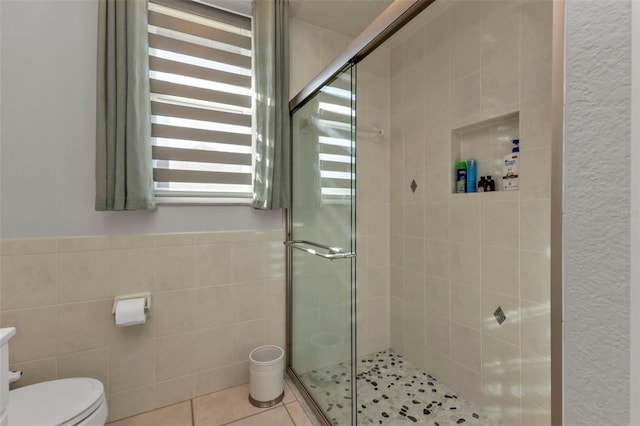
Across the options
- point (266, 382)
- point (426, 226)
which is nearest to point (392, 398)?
point (266, 382)

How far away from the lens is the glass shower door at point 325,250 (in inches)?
48.9

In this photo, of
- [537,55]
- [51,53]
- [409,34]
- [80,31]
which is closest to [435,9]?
[409,34]

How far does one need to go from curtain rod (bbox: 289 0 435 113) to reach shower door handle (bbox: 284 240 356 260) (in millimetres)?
804

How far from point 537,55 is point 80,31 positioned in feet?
7.06

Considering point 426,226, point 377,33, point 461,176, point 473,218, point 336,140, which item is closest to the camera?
point 377,33

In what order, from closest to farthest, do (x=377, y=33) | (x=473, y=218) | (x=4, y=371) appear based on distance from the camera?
(x=4, y=371) < (x=377, y=33) < (x=473, y=218)

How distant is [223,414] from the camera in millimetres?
1463

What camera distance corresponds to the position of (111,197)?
4.45 ft

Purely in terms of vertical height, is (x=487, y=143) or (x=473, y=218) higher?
(x=487, y=143)

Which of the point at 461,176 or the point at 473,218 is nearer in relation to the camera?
the point at 473,218

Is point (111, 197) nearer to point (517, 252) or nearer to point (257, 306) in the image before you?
point (257, 306)

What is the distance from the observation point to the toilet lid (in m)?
0.98

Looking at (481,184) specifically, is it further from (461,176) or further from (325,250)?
(325,250)

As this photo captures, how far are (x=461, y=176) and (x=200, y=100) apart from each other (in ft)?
5.27
